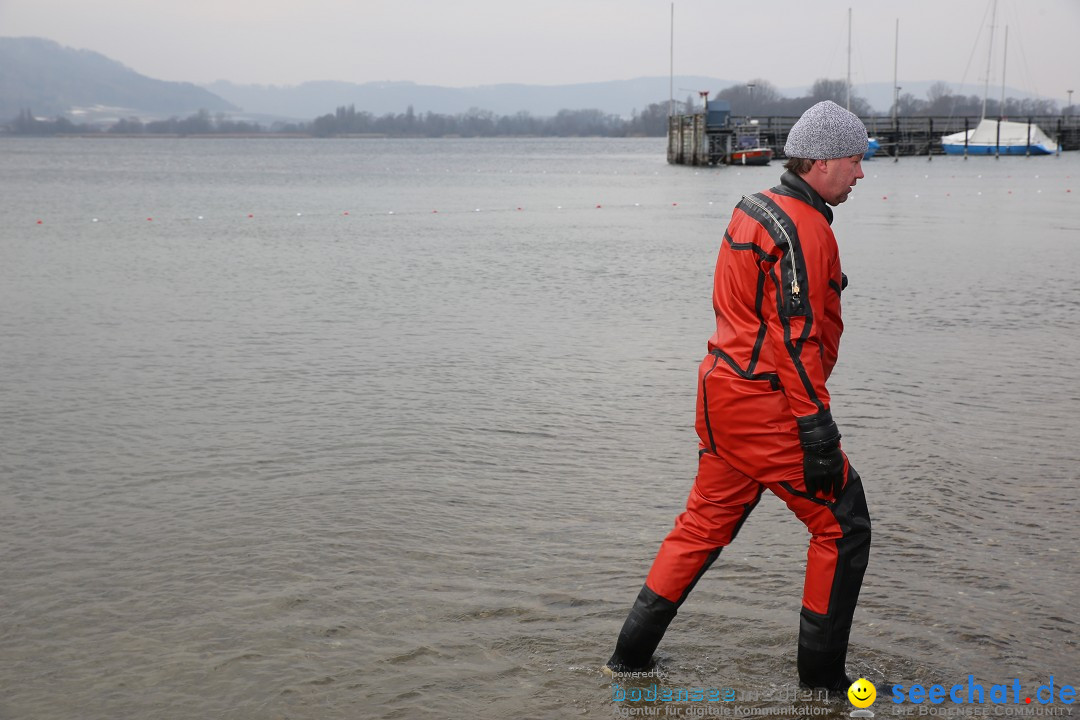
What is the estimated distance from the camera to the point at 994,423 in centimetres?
763

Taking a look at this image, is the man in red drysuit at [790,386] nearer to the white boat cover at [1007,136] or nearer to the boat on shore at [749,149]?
the boat on shore at [749,149]

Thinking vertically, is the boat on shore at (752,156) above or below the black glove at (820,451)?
above

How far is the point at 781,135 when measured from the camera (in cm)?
8025

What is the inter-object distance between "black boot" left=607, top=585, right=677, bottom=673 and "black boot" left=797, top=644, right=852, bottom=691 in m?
0.48

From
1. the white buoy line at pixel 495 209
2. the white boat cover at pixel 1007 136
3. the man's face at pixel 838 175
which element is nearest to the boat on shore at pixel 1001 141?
the white boat cover at pixel 1007 136

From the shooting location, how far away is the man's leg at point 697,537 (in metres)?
3.64

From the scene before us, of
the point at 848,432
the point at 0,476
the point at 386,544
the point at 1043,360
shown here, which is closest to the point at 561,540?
the point at 386,544

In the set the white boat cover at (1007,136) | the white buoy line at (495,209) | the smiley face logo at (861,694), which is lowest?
the smiley face logo at (861,694)

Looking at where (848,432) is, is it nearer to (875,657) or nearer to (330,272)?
(875,657)

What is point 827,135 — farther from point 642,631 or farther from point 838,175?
point 642,631

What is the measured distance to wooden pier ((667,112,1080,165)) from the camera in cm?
6800

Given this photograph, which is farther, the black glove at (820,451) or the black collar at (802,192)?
the black collar at (802,192)

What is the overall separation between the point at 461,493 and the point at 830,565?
10.2 feet

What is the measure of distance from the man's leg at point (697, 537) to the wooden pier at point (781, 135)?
5701 centimetres
